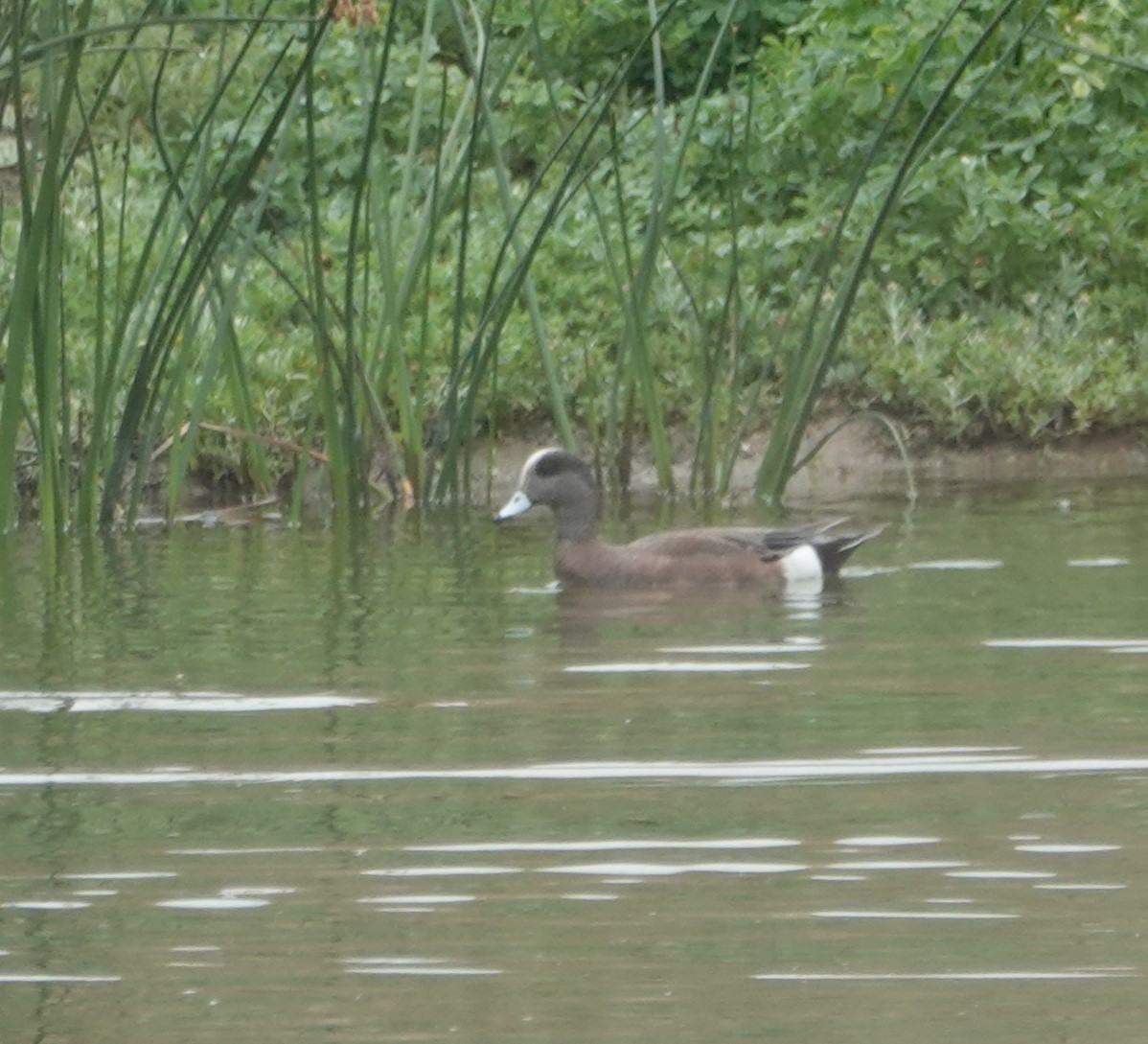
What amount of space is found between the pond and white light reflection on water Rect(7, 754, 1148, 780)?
10mm

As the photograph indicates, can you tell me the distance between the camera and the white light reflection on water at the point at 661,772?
4.60m

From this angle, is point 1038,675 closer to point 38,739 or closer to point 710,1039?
point 38,739

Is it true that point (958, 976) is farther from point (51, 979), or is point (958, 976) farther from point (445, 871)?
point (51, 979)

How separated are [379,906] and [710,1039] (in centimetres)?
73

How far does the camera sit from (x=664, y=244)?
32.4 feet

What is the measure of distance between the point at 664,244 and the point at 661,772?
17.7ft

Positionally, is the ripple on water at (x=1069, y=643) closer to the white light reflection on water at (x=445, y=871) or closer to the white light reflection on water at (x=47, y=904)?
the white light reflection on water at (x=445, y=871)

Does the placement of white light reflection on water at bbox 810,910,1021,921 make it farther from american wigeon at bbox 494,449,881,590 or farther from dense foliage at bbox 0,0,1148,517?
dense foliage at bbox 0,0,1148,517

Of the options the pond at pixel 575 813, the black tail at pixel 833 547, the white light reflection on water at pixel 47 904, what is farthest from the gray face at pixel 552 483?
the white light reflection on water at pixel 47 904

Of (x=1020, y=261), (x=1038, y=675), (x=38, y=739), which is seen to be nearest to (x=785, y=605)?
(x=1038, y=675)

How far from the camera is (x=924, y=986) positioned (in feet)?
10.9

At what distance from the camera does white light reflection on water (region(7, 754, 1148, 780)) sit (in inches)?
181

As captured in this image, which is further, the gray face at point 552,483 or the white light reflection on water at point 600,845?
the gray face at point 552,483

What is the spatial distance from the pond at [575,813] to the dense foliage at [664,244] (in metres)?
2.21
